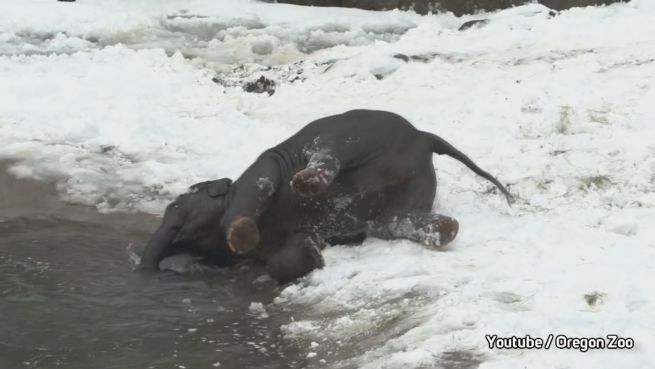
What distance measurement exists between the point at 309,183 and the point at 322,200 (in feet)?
1.73

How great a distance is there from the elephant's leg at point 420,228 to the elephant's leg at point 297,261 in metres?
0.54

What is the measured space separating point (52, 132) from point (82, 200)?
1.59 m

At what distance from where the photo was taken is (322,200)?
18.5 ft

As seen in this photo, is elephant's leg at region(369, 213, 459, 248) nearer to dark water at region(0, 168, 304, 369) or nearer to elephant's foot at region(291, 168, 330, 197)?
elephant's foot at region(291, 168, 330, 197)

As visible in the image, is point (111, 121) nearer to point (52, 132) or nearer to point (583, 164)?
point (52, 132)

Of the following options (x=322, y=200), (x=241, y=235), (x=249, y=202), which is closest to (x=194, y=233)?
(x=249, y=202)

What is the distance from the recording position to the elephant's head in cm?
566

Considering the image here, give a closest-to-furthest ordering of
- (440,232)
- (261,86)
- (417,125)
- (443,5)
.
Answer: (440,232)
(417,125)
(261,86)
(443,5)

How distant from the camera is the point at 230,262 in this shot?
5727 millimetres

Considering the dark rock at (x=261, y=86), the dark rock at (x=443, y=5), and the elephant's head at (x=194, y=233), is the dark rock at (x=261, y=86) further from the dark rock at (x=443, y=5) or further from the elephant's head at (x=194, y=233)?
the dark rock at (x=443, y=5)

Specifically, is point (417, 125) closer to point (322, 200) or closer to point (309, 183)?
point (322, 200)

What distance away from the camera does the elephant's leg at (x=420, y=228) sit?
16.8ft

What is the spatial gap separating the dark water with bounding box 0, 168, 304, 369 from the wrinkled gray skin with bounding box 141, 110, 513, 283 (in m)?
0.25

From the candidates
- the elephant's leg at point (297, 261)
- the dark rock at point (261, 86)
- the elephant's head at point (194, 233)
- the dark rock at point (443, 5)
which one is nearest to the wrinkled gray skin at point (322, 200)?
the elephant's head at point (194, 233)
